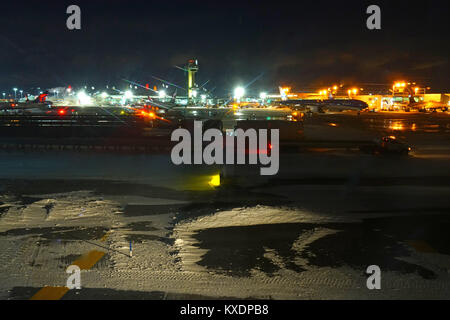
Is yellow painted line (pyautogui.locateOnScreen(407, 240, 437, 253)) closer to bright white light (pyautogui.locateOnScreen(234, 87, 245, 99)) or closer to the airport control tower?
bright white light (pyautogui.locateOnScreen(234, 87, 245, 99))

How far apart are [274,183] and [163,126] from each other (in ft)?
99.6

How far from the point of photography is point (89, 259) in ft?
25.9

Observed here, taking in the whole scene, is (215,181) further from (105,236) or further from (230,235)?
(105,236)

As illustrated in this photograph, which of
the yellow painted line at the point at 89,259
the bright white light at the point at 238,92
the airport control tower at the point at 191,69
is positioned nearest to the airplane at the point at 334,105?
the bright white light at the point at 238,92

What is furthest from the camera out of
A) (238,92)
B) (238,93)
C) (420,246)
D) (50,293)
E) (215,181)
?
(238,93)


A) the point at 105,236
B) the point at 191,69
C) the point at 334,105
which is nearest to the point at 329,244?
the point at 105,236

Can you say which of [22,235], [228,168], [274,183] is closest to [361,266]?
[22,235]

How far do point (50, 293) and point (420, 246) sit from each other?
6.69 metres

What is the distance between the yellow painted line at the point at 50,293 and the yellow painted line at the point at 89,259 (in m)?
0.88

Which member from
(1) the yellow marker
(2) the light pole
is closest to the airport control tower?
(2) the light pole

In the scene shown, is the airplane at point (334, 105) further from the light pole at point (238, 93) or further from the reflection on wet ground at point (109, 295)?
the reflection on wet ground at point (109, 295)

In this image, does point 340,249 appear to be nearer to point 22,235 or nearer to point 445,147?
point 22,235

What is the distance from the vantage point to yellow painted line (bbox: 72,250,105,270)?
7.55 metres

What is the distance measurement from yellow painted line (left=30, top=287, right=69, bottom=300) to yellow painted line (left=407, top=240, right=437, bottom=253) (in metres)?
6.29
